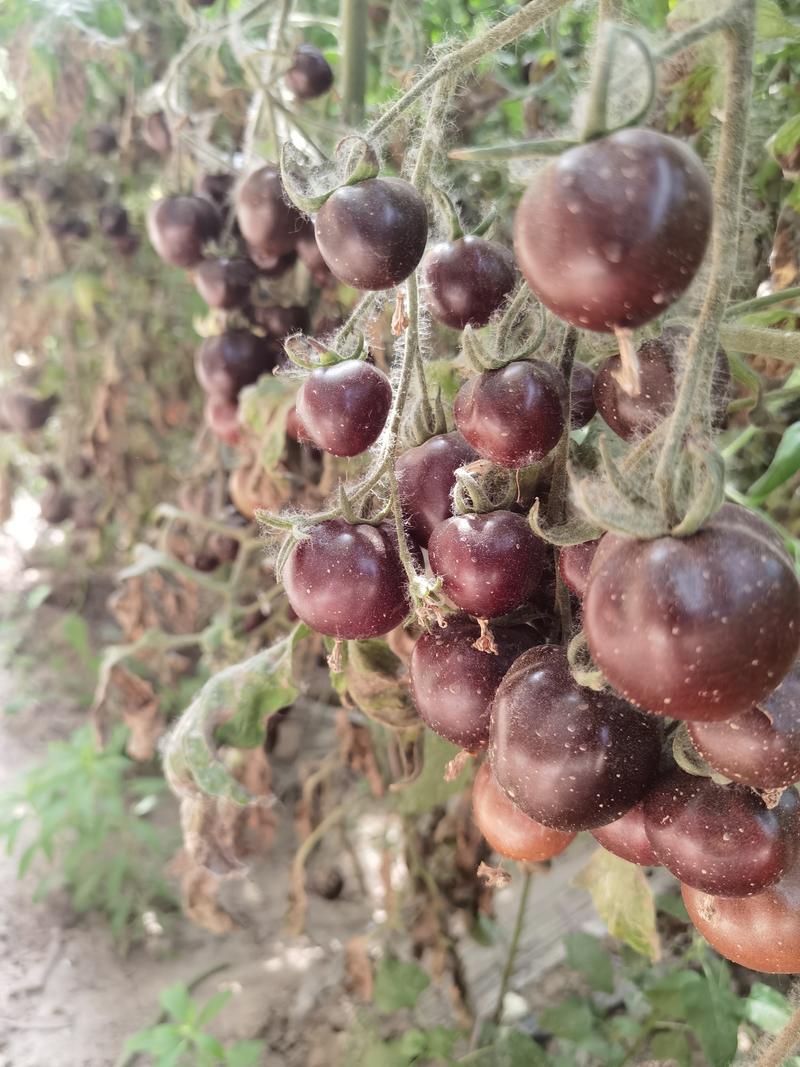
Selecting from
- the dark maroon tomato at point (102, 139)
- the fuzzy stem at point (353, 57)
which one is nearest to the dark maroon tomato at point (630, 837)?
the fuzzy stem at point (353, 57)

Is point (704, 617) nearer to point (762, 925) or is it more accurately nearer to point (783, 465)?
point (762, 925)

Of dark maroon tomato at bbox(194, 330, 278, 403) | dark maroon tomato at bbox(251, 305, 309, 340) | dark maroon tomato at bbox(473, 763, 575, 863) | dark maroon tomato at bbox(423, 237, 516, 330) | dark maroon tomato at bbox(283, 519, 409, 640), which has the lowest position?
dark maroon tomato at bbox(473, 763, 575, 863)

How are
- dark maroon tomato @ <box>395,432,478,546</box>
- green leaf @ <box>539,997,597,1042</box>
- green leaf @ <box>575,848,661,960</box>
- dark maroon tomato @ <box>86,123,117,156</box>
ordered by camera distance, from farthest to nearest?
1. dark maroon tomato @ <box>86,123,117,156</box>
2. green leaf @ <box>539,997,597,1042</box>
3. green leaf @ <box>575,848,661,960</box>
4. dark maroon tomato @ <box>395,432,478,546</box>

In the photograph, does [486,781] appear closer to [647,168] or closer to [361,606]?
[361,606]

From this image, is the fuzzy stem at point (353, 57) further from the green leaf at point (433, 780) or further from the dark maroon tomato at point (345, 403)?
the green leaf at point (433, 780)

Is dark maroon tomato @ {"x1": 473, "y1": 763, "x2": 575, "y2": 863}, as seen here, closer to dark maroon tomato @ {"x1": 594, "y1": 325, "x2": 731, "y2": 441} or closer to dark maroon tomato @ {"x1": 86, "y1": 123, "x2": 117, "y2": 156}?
dark maroon tomato @ {"x1": 594, "y1": 325, "x2": 731, "y2": 441}

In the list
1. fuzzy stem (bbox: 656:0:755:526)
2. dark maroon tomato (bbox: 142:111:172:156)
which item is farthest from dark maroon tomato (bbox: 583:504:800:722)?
dark maroon tomato (bbox: 142:111:172:156)

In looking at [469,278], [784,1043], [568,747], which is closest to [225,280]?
[469,278]
